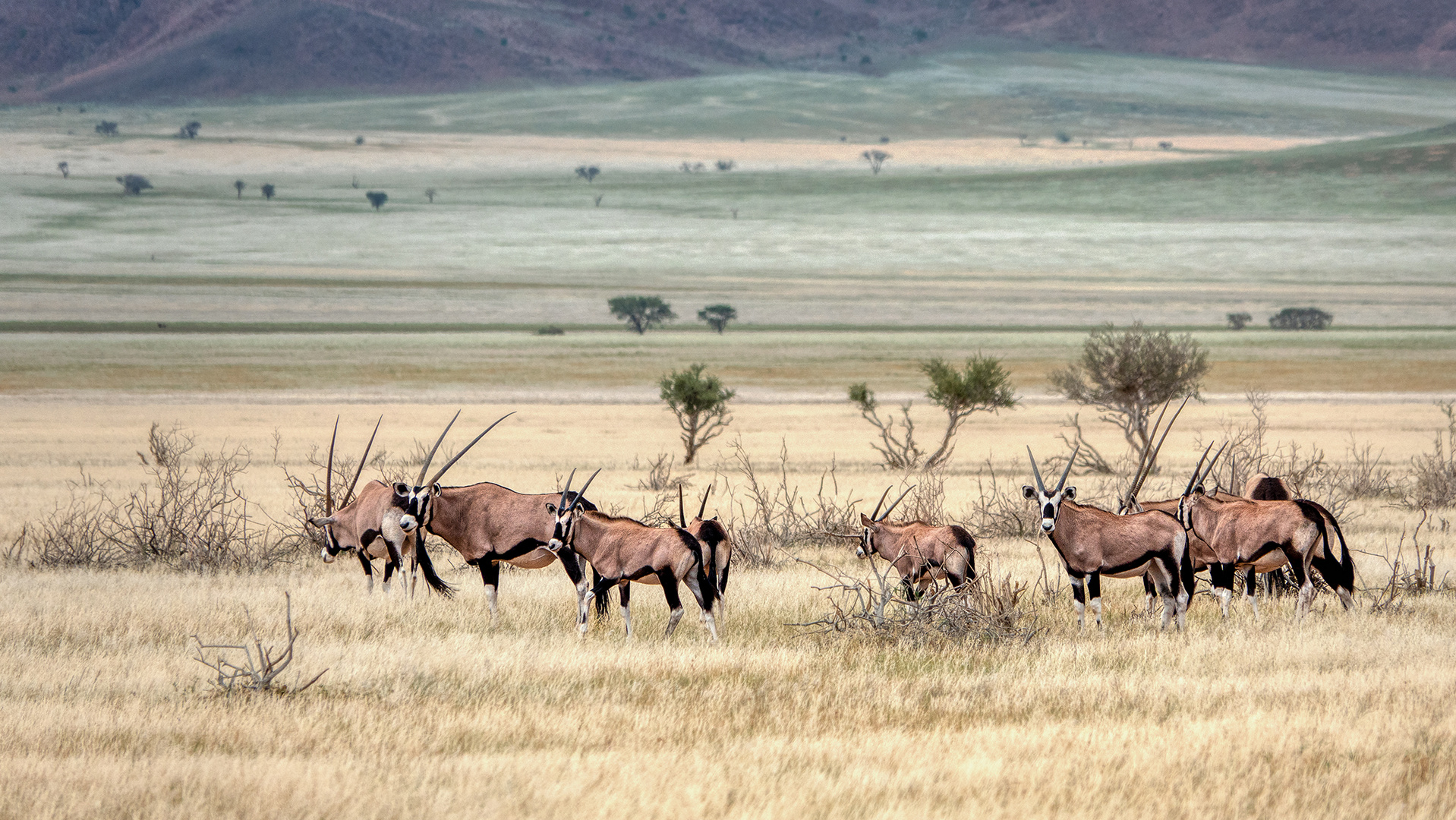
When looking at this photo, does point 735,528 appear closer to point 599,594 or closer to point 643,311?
point 599,594

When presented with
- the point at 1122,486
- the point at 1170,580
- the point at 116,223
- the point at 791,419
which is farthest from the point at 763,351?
the point at 116,223

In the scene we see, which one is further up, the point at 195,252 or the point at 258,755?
the point at 195,252

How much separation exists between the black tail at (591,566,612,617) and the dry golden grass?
20 centimetres

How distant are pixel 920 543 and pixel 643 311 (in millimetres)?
73294

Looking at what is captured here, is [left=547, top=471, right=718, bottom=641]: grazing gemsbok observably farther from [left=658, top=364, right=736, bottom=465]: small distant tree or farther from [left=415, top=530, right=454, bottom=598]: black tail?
[left=658, top=364, right=736, bottom=465]: small distant tree

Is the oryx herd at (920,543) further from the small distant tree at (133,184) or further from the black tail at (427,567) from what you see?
the small distant tree at (133,184)

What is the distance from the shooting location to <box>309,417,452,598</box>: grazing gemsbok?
12570mm

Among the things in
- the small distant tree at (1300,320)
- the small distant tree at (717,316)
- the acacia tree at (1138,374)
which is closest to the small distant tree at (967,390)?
the acacia tree at (1138,374)

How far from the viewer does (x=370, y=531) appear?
13.0m

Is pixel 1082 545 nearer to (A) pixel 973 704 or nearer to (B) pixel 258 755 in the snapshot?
(A) pixel 973 704

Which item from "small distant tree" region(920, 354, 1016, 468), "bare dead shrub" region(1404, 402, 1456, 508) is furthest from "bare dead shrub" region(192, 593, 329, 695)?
"small distant tree" region(920, 354, 1016, 468)

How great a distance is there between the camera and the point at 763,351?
229 ft

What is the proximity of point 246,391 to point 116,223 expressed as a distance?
89.6 m

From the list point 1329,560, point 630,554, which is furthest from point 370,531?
point 1329,560
